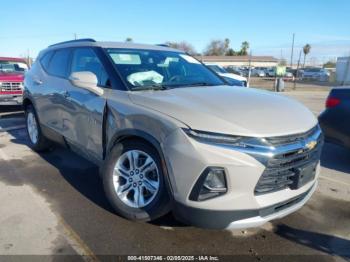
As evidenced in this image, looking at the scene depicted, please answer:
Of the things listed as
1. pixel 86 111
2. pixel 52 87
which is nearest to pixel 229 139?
pixel 86 111

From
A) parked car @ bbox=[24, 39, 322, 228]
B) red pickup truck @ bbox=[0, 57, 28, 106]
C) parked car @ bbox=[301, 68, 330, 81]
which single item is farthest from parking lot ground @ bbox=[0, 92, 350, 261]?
parked car @ bbox=[301, 68, 330, 81]

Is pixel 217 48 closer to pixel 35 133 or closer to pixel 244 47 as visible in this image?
pixel 244 47

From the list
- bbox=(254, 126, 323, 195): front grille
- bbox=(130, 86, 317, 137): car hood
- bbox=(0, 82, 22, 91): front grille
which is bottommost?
bbox=(0, 82, 22, 91): front grille

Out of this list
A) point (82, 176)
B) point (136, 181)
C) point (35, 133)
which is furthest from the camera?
point (35, 133)

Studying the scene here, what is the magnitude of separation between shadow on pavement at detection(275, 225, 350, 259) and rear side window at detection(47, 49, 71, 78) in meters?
3.38

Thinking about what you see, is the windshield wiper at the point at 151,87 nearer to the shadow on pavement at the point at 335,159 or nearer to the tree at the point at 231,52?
the shadow on pavement at the point at 335,159

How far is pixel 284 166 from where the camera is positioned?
2.82 meters

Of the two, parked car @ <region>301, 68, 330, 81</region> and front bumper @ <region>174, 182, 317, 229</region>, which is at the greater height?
front bumper @ <region>174, 182, 317, 229</region>

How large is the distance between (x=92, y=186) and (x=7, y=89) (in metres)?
7.47

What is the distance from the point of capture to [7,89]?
1035 cm

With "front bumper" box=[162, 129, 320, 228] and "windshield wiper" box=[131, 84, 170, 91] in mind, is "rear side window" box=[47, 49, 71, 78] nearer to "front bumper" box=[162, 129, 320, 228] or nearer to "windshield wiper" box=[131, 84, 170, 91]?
"windshield wiper" box=[131, 84, 170, 91]

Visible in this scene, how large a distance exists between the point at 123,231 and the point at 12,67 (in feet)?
34.8

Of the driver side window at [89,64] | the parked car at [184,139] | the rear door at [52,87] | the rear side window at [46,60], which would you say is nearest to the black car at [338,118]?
the parked car at [184,139]

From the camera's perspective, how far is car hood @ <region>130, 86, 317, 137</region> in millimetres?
2770
